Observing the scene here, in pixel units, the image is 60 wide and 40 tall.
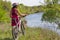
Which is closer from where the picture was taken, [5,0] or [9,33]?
[9,33]

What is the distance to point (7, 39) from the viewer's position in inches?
397

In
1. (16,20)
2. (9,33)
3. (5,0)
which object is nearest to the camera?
(16,20)

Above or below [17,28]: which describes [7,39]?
below

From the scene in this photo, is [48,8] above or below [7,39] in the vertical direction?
above

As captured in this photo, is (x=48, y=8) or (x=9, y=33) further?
(x=9, y=33)

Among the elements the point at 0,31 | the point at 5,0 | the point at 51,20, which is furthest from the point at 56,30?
the point at 5,0

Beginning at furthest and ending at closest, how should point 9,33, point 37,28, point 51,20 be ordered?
point 37,28 → point 9,33 → point 51,20

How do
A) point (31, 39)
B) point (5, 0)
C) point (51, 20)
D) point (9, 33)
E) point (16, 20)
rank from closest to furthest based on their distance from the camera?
point (16, 20) → point (31, 39) → point (51, 20) → point (9, 33) → point (5, 0)

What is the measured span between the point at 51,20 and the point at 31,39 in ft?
4.72

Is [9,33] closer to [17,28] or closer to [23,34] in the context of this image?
[23,34]

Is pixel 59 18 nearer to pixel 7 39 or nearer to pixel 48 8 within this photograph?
pixel 48 8

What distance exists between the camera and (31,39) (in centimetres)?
988

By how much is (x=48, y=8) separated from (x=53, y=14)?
0.41 m

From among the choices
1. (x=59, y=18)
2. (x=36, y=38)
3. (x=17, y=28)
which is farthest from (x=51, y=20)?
(x=17, y=28)
